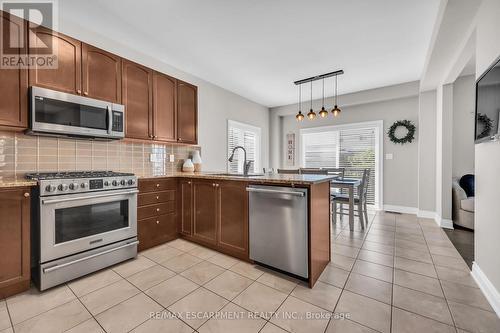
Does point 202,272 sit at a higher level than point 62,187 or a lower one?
lower

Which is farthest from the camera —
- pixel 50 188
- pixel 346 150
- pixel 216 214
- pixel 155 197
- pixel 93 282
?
pixel 346 150

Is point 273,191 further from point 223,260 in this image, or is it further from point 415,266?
point 415,266

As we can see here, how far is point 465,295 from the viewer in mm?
1729

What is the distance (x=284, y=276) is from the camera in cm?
206

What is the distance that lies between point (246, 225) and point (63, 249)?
1.68 metres

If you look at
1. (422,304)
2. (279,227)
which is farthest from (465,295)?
(279,227)

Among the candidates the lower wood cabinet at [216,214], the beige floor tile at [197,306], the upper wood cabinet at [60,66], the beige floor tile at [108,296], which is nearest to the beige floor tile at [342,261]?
the lower wood cabinet at [216,214]

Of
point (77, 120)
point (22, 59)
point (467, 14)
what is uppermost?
point (467, 14)

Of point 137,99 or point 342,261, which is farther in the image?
point 137,99

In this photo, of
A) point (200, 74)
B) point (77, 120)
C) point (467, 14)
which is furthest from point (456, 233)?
point (77, 120)

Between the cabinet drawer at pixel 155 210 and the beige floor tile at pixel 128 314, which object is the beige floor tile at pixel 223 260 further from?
the cabinet drawer at pixel 155 210

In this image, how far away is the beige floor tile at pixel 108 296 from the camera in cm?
163

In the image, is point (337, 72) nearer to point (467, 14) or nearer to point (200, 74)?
point (467, 14)

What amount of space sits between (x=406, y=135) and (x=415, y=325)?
4.19 metres
